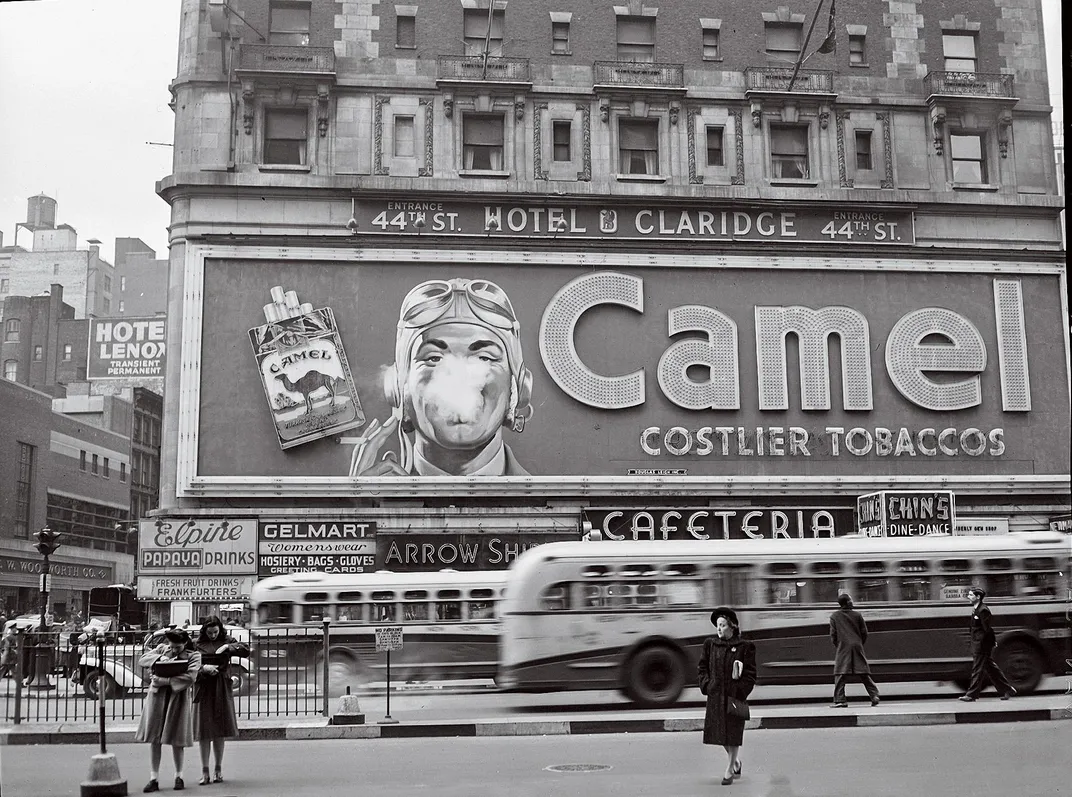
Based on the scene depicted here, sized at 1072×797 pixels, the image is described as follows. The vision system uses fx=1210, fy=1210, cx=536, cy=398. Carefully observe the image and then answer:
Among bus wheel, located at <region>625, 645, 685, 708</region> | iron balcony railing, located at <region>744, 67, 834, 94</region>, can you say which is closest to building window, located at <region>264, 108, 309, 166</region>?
iron balcony railing, located at <region>744, 67, 834, 94</region>

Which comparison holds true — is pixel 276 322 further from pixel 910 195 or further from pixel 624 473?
pixel 910 195

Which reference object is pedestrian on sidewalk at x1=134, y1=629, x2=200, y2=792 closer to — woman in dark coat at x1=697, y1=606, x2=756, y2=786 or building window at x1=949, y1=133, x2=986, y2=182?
woman in dark coat at x1=697, y1=606, x2=756, y2=786

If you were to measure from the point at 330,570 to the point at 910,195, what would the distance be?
20825 millimetres

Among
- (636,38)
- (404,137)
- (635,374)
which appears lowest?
(635,374)

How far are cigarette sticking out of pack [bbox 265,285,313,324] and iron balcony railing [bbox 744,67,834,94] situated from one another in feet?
50.6

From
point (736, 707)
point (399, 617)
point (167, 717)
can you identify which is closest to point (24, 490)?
point (399, 617)

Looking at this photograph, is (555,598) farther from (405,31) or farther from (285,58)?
(405,31)

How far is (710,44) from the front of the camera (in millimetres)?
38812

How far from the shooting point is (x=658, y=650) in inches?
813

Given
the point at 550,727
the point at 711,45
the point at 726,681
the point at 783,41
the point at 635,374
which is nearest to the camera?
the point at 726,681

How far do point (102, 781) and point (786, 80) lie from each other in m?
31.8

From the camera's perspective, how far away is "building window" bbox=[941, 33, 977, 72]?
3941 cm

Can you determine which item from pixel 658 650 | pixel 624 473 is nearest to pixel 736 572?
pixel 658 650

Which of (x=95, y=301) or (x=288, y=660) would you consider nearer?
(x=288, y=660)
